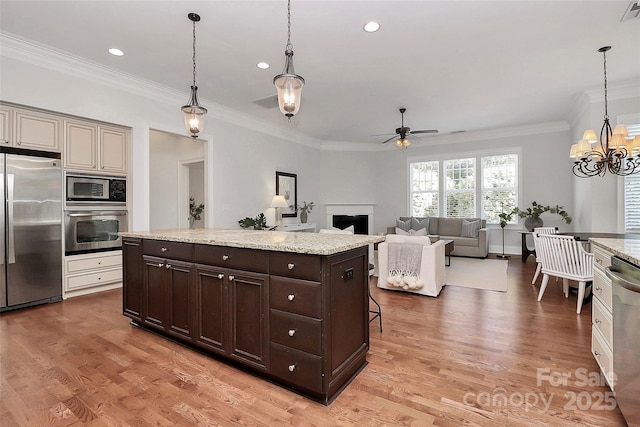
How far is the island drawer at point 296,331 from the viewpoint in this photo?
5.83ft

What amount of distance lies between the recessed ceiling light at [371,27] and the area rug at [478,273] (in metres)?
3.59

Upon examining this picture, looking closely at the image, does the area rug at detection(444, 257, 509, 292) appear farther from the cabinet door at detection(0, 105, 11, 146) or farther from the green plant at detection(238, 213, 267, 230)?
the cabinet door at detection(0, 105, 11, 146)

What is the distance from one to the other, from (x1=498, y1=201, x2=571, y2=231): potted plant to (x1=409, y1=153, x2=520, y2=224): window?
40 centimetres

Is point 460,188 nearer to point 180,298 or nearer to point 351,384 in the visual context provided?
point 351,384

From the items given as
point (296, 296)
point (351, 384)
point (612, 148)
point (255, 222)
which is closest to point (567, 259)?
point (612, 148)

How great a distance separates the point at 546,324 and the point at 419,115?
438 centimetres

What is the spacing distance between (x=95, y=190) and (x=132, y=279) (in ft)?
6.18

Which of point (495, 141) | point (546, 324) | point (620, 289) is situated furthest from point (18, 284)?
point (495, 141)

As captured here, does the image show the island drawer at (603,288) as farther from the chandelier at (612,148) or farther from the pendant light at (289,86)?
the chandelier at (612,148)

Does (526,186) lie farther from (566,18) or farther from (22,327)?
(22,327)

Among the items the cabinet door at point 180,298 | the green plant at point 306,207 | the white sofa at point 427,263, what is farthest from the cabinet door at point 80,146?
the green plant at point 306,207

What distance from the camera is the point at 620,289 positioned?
1521 mm

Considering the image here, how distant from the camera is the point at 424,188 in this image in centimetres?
836

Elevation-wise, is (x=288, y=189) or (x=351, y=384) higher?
(x=288, y=189)
